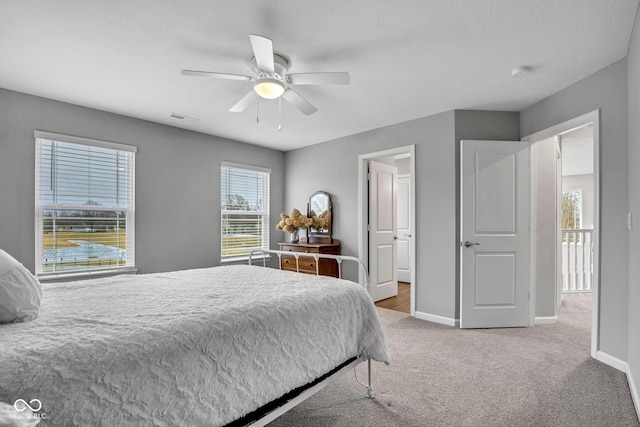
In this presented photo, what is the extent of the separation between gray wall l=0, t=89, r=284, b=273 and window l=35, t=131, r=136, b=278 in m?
0.08

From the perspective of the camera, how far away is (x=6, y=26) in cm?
197

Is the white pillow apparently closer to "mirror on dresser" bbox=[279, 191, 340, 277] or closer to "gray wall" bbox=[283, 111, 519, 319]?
"mirror on dresser" bbox=[279, 191, 340, 277]

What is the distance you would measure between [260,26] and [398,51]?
103cm

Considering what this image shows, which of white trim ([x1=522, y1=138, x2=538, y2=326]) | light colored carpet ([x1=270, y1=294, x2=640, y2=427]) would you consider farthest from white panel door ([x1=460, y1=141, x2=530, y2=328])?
light colored carpet ([x1=270, y1=294, x2=640, y2=427])

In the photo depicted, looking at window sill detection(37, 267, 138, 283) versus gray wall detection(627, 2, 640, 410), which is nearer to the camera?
gray wall detection(627, 2, 640, 410)

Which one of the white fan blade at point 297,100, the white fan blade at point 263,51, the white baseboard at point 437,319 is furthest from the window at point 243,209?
the white fan blade at point 263,51

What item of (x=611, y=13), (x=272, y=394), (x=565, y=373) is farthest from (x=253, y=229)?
(x=611, y=13)

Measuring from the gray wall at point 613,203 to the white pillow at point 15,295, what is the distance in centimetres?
382

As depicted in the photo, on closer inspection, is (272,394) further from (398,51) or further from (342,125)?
(342,125)

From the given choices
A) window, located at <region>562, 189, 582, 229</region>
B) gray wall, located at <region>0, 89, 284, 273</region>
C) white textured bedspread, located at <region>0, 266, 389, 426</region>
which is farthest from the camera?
window, located at <region>562, 189, 582, 229</region>

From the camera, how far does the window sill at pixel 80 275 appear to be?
10.5 ft

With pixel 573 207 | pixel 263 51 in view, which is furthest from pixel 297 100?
pixel 573 207

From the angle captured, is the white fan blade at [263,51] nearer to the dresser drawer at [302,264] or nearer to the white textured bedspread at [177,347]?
the white textured bedspread at [177,347]

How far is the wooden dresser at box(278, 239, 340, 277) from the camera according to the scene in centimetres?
430
